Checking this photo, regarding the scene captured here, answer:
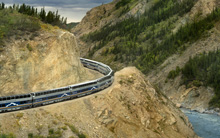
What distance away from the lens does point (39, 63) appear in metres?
40.8

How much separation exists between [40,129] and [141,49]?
124 m

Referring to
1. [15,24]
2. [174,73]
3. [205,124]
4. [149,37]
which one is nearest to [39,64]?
[15,24]

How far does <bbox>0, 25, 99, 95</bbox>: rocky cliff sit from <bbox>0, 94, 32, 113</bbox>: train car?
4314 millimetres

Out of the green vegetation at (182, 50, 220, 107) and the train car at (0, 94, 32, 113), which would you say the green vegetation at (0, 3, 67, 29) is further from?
the green vegetation at (182, 50, 220, 107)

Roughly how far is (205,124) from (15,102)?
55835 mm

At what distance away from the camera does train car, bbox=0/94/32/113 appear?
3198 cm

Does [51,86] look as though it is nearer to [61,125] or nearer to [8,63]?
[8,63]

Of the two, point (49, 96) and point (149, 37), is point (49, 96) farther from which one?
point (149, 37)

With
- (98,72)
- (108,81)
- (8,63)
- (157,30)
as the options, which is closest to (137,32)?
(157,30)

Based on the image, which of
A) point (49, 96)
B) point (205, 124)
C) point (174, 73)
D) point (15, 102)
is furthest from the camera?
point (174, 73)

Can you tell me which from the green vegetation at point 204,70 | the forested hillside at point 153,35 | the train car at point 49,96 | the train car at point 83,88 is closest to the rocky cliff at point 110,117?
the train car at point 49,96

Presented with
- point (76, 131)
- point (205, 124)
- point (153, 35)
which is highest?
point (153, 35)

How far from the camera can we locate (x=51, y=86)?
4131 cm

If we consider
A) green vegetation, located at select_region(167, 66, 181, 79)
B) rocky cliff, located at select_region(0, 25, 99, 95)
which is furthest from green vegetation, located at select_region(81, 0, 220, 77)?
rocky cliff, located at select_region(0, 25, 99, 95)
